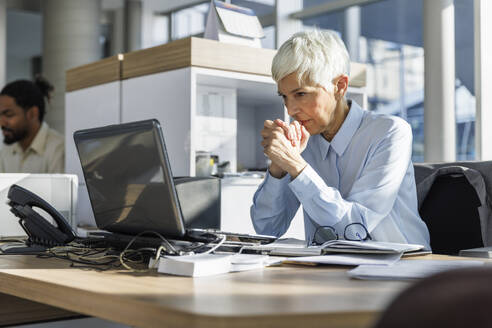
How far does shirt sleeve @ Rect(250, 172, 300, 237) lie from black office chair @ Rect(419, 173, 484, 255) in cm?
44

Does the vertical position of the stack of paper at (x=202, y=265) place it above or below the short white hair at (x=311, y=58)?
below

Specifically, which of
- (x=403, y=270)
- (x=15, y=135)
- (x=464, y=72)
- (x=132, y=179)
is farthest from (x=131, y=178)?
(x=464, y=72)

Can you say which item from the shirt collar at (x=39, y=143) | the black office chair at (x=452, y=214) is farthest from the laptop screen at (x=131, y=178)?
the shirt collar at (x=39, y=143)

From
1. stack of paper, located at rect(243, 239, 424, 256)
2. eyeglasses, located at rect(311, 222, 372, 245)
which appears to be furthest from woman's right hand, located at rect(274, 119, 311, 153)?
stack of paper, located at rect(243, 239, 424, 256)

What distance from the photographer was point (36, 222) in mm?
1679

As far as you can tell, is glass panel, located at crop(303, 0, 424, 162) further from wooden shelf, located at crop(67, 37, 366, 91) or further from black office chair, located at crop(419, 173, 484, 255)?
black office chair, located at crop(419, 173, 484, 255)

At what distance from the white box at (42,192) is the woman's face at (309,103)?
91 centimetres

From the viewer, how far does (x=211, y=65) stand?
2631 mm

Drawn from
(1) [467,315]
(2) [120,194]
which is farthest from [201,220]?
(1) [467,315]

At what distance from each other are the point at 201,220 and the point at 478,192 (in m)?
0.93

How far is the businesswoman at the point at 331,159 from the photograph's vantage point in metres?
1.63

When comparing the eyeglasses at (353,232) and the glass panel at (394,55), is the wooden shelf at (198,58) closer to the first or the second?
the eyeglasses at (353,232)

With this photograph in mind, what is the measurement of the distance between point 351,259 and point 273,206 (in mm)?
712

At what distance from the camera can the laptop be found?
3.98ft
